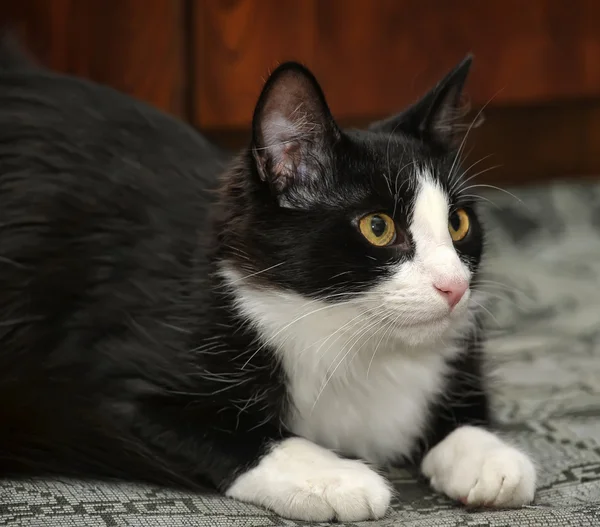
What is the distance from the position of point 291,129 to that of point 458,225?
0.27 meters

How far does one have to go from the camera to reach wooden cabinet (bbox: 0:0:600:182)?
2.31m

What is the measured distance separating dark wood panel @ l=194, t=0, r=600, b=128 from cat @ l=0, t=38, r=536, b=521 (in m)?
0.90

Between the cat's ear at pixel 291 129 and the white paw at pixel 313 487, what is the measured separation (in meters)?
0.35

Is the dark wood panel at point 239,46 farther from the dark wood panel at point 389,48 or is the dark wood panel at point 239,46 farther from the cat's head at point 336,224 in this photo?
the cat's head at point 336,224

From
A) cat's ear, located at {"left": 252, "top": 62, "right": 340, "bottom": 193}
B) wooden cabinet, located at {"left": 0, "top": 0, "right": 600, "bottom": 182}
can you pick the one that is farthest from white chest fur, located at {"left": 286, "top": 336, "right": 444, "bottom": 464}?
wooden cabinet, located at {"left": 0, "top": 0, "right": 600, "bottom": 182}

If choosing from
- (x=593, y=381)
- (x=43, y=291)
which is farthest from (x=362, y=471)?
(x=593, y=381)

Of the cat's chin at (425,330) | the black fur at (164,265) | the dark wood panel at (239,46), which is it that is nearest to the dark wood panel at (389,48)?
the dark wood panel at (239,46)

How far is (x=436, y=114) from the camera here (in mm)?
1416

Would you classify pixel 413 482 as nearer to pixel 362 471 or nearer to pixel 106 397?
pixel 362 471

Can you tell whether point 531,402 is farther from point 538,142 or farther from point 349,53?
point 538,142

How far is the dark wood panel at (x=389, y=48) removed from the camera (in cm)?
235

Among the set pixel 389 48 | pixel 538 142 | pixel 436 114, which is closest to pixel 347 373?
pixel 436 114

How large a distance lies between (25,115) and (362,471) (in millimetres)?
749

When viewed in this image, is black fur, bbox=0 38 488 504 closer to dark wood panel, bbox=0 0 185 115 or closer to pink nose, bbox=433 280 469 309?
pink nose, bbox=433 280 469 309
